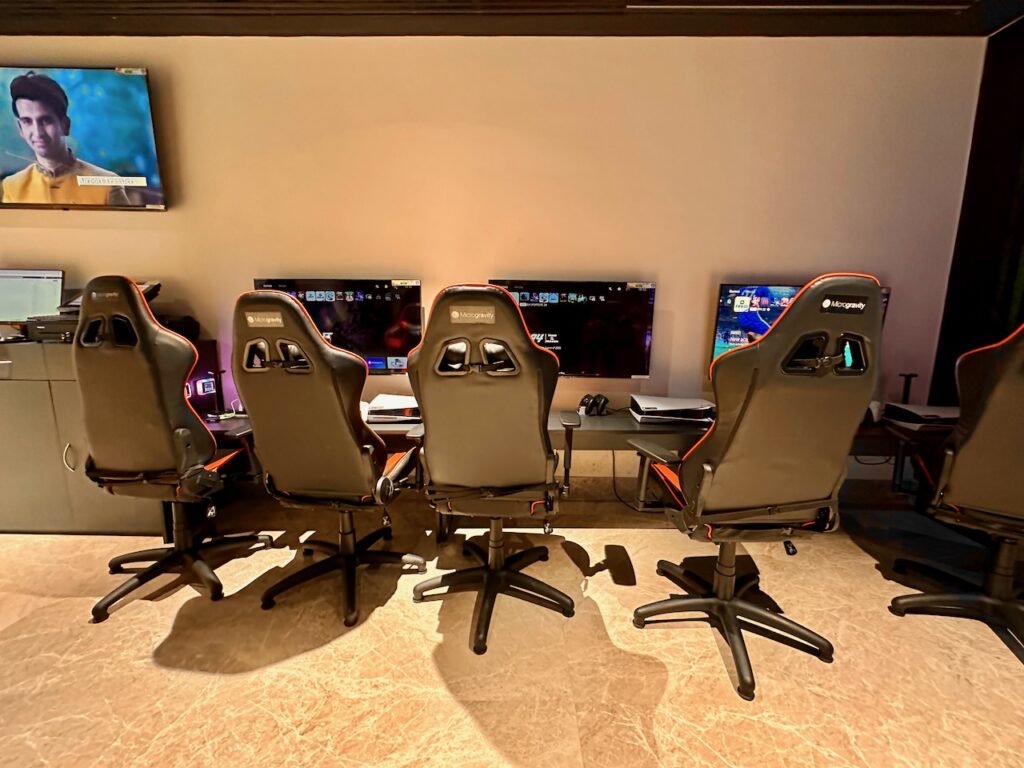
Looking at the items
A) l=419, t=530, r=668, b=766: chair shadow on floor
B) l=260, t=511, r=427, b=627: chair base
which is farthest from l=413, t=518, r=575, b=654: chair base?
l=260, t=511, r=427, b=627: chair base

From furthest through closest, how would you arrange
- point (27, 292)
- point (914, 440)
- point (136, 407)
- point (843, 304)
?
point (27, 292)
point (914, 440)
point (136, 407)
point (843, 304)

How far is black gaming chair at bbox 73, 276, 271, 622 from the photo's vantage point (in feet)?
6.20

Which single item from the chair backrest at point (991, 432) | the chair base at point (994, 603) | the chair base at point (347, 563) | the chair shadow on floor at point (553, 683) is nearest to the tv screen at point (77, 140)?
the chair base at point (347, 563)

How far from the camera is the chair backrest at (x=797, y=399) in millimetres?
1506

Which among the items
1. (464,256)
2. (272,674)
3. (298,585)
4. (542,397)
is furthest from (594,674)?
(464,256)

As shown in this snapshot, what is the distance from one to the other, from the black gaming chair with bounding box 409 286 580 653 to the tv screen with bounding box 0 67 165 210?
83.8 inches

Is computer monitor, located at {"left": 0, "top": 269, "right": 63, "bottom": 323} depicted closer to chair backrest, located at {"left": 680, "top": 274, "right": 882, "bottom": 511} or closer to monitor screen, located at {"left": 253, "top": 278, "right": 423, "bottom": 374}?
monitor screen, located at {"left": 253, "top": 278, "right": 423, "bottom": 374}

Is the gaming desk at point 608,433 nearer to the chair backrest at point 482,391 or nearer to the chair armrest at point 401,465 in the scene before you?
the chair armrest at point 401,465

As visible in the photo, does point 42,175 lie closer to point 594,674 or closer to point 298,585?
point 298,585

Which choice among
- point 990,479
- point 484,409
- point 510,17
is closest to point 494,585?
point 484,409

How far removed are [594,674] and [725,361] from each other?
114cm

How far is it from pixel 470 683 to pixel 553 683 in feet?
0.91

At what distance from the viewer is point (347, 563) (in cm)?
222

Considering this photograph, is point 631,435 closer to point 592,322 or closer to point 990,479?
point 592,322
